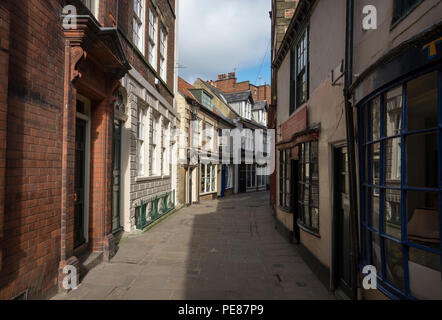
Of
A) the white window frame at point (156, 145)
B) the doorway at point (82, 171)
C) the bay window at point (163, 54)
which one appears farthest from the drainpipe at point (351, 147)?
the bay window at point (163, 54)

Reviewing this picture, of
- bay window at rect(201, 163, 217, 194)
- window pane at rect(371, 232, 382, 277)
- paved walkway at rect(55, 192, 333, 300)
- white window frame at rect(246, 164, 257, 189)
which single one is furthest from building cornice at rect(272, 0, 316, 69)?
white window frame at rect(246, 164, 257, 189)

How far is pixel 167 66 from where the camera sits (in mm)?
11695

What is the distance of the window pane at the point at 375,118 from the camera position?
3.02 meters

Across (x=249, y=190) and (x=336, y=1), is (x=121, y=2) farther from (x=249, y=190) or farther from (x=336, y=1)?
(x=249, y=190)

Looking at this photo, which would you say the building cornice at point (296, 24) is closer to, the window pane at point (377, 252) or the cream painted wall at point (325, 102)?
the cream painted wall at point (325, 102)

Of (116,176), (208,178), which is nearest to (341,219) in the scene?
(116,176)

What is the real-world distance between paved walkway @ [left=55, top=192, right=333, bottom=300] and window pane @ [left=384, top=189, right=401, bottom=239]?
2.09m

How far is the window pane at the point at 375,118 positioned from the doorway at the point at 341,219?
1.18m

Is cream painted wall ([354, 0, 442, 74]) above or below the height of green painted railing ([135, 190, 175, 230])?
above

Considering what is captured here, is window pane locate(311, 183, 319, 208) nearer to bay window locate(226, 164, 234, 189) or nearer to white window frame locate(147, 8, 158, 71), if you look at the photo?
white window frame locate(147, 8, 158, 71)

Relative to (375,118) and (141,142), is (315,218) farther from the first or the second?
(141,142)

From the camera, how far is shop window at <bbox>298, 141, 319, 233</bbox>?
5.50 metres

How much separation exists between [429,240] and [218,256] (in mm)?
4519

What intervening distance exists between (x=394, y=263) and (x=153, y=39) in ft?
32.4
